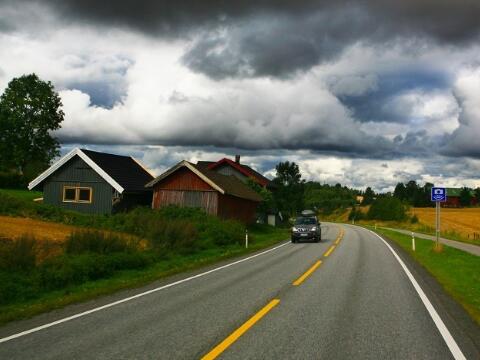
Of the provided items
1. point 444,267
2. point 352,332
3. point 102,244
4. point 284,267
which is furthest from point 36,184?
point 352,332

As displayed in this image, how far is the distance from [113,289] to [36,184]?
28.3m

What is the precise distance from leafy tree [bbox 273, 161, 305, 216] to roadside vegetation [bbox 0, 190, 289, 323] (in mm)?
41697

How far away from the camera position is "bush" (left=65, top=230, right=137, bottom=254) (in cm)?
1594

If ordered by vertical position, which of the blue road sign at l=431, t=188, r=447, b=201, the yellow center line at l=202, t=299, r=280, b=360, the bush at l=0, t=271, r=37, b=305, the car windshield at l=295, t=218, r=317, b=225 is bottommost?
the bush at l=0, t=271, r=37, b=305

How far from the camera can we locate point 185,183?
123 ft

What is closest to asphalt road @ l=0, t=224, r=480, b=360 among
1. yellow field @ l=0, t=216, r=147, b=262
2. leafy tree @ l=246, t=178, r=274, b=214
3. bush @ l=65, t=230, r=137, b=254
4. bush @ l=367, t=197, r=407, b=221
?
bush @ l=65, t=230, r=137, b=254

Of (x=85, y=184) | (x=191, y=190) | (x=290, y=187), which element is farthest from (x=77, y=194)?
(x=290, y=187)

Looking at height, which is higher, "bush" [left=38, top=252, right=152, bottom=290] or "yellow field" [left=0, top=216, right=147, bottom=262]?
"yellow field" [left=0, top=216, right=147, bottom=262]

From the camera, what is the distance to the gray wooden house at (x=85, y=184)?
36156mm

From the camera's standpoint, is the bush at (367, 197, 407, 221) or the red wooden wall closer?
the red wooden wall

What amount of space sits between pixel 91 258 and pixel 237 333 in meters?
8.48

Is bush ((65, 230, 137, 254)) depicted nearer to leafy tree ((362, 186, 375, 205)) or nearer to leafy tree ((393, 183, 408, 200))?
leafy tree ((362, 186, 375, 205))

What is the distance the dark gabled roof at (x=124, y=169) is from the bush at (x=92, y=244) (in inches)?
770

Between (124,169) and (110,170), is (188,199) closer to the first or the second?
(110,170)
